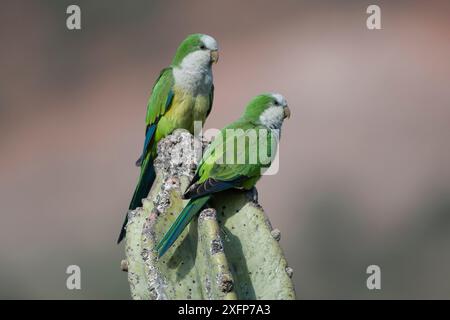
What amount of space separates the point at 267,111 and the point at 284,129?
610 cm

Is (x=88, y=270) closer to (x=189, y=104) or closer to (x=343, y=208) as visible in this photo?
(x=343, y=208)

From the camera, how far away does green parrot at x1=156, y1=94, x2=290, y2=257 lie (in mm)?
5223

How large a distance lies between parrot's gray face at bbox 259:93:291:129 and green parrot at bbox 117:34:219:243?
1026mm

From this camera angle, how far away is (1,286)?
11.2 meters

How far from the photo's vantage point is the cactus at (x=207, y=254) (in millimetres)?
4648

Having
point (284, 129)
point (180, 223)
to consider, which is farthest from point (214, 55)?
point (284, 129)

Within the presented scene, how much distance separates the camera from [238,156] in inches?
228

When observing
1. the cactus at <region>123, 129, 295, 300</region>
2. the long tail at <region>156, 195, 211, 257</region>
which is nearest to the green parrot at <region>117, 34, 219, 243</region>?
the cactus at <region>123, 129, 295, 300</region>

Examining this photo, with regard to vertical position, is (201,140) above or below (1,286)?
above

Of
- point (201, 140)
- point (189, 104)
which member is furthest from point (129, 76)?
point (201, 140)

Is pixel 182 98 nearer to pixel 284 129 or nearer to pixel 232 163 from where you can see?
pixel 232 163

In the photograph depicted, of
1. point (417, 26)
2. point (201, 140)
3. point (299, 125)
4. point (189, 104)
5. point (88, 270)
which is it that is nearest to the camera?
point (201, 140)

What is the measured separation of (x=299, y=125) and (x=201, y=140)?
651 cm

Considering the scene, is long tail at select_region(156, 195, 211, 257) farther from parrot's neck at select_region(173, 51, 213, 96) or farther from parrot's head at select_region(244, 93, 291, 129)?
parrot's neck at select_region(173, 51, 213, 96)
